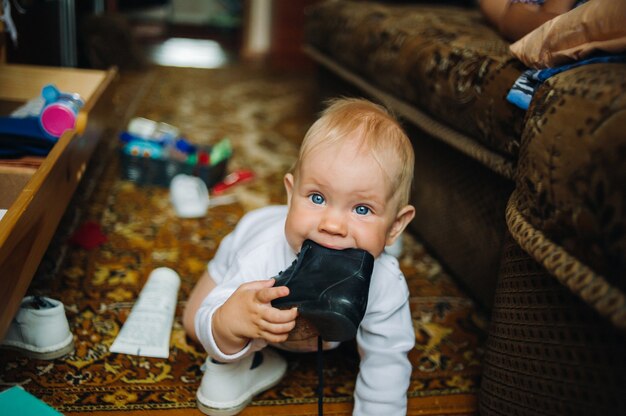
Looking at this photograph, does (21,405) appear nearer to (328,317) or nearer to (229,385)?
(229,385)

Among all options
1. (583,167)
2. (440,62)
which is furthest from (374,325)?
(440,62)

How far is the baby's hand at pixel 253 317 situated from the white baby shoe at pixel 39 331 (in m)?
0.35

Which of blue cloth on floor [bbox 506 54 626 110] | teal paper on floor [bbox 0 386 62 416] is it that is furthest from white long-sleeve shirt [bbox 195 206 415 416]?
blue cloth on floor [bbox 506 54 626 110]

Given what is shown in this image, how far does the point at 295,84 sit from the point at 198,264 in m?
2.51

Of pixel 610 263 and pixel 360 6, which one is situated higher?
pixel 610 263

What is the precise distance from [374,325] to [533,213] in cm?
29

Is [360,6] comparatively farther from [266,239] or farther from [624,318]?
[624,318]

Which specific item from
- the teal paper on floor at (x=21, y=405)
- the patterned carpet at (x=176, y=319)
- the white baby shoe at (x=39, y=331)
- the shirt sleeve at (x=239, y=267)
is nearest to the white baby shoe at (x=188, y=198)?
the patterned carpet at (x=176, y=319)

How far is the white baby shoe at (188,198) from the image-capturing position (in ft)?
5.45

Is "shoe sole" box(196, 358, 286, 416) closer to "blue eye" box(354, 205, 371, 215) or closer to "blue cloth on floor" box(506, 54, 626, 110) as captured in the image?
"blue eye" box(354, 205, 371, 215)

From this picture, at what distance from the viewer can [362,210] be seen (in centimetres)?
83

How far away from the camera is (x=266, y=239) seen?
3.13 ft

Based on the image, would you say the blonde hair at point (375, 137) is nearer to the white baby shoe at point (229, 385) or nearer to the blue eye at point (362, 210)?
the blue eye at point (362, 210)

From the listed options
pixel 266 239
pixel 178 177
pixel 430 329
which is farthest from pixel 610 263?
pixel 178 177
